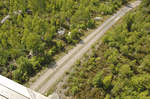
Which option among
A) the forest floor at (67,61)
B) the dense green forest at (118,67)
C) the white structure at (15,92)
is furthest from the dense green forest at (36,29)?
the white structure at (15,92)

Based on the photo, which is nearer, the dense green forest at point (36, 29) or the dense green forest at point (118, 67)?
the dense green forest at point (118, 67)

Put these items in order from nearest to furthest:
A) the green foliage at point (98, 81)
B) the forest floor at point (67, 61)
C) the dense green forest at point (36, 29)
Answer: the green foliage at point (98, 81) → the forest floor at point (67, 61) → the dense green forest at point (36, 29)

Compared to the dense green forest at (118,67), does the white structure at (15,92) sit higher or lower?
higher

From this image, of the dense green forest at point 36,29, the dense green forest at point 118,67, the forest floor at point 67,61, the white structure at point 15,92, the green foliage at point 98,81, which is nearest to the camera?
the white structure at point 15,92

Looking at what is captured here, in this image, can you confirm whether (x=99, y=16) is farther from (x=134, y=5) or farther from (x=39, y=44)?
(x=39, y=44)

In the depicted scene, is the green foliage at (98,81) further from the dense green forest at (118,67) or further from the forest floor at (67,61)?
the forest floor at (67,61)

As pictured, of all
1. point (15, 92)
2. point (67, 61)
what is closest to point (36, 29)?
point (67, 61)

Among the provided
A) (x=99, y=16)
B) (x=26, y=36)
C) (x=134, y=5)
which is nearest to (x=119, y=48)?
(x=99, y=16)
